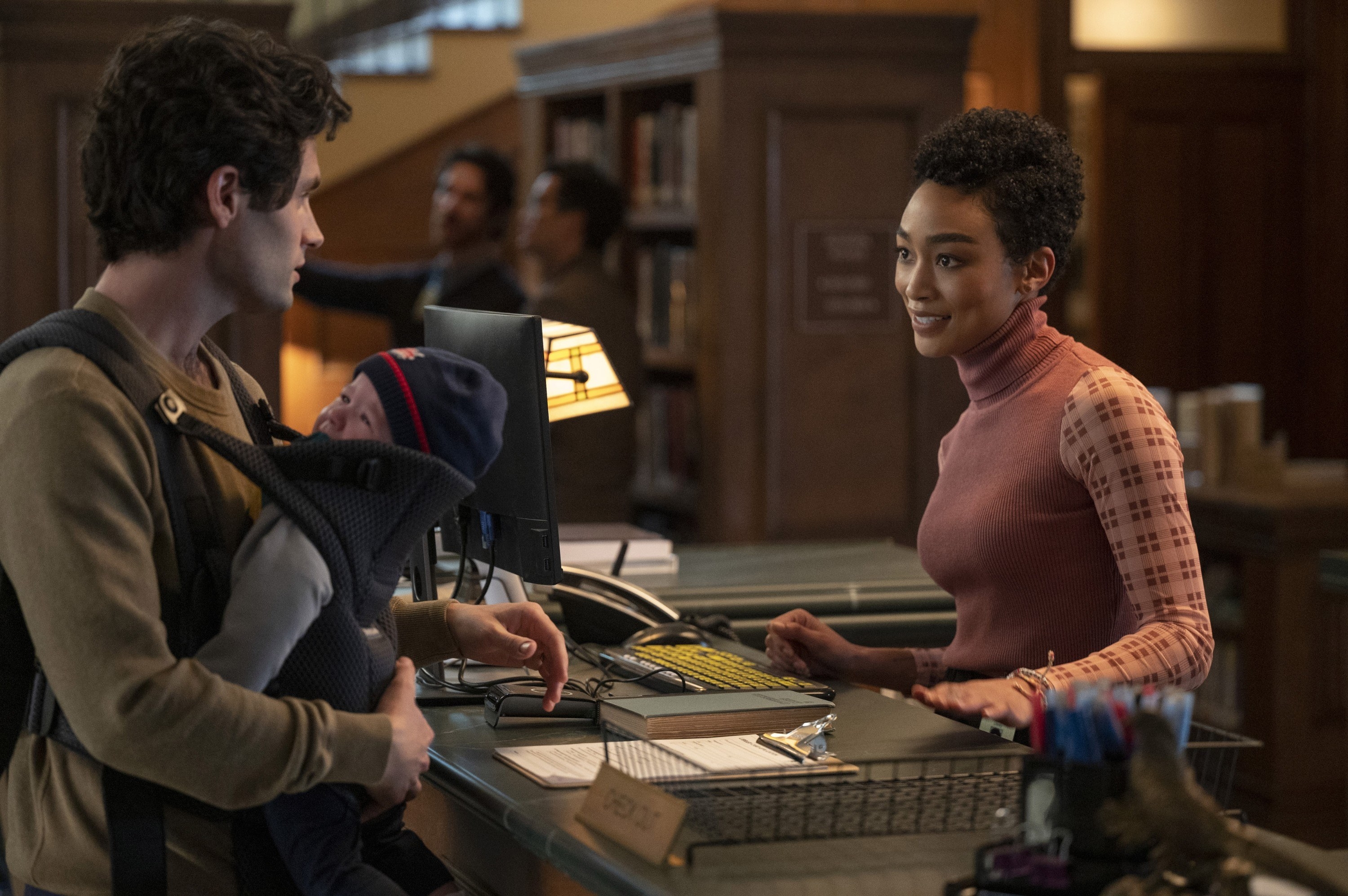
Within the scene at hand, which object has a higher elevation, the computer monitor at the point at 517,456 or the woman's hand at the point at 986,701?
the computer monitor at the point at 517,456

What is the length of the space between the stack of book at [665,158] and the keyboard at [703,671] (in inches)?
107

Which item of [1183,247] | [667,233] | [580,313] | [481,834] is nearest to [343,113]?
[481,834]

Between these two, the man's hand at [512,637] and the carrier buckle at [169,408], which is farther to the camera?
the man's hand at [512,637]

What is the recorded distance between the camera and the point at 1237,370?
6066 millimetres

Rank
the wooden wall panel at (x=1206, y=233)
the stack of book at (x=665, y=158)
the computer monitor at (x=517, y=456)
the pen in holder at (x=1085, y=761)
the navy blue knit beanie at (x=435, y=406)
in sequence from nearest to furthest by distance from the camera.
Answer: the pen in holder at (x=1085, y=761) → the navy blue knit beanie at (x=435, y=406) → the computer monitor at (x=517, y=456) → the stack of book at (x=665, y=158) → the wooden wall panel at (x=1206, y=233)

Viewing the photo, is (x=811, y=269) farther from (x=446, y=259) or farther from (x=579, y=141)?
(x=579, y=141)

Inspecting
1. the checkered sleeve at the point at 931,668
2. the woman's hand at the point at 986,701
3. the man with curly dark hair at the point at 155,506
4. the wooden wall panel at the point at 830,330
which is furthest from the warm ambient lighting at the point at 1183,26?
the man with curly dark hair at the point at 155,506

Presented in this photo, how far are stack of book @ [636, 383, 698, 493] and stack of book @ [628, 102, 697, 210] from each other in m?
0.62

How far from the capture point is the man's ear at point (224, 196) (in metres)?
1.40

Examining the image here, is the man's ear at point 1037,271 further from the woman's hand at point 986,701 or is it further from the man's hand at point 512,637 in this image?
the man's hand at point 512,637

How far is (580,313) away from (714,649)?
2429mm

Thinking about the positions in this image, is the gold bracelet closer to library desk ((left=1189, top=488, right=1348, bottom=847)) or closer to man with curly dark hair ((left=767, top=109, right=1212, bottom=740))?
man with curly dark hair ((left=767, top=109, right=1212, bottom=740))

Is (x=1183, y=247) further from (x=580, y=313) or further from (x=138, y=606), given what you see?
(x=138, y=606)

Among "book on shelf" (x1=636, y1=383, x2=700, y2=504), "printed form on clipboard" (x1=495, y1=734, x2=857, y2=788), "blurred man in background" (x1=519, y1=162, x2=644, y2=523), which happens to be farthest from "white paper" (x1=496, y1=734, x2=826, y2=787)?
"book on shelf" (x1=636, y1=383, x2=700, y2=504)
